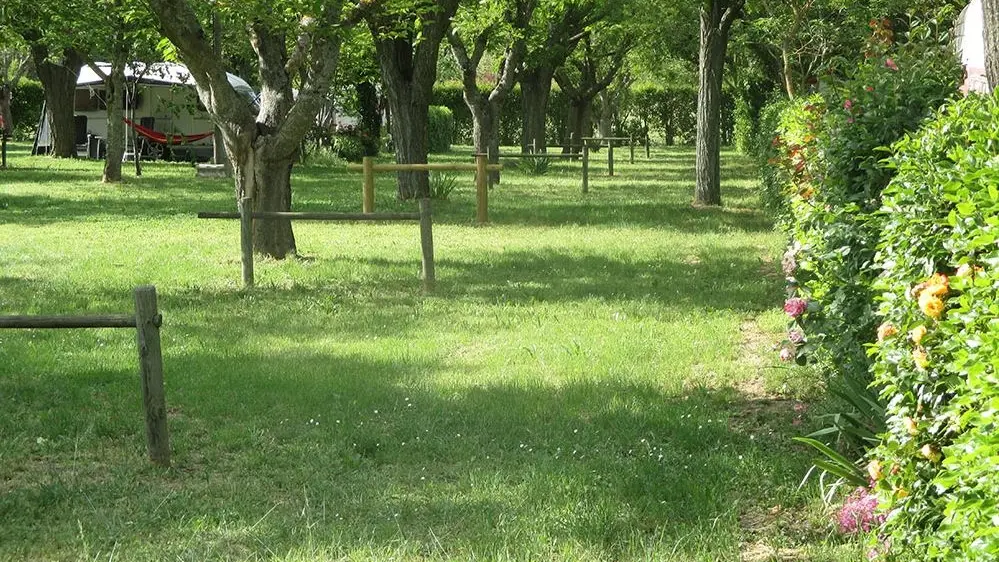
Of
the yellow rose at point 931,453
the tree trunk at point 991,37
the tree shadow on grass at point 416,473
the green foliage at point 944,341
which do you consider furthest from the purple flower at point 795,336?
the yellow rose at point 931,453

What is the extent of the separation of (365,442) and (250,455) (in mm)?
578

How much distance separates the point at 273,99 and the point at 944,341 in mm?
10493

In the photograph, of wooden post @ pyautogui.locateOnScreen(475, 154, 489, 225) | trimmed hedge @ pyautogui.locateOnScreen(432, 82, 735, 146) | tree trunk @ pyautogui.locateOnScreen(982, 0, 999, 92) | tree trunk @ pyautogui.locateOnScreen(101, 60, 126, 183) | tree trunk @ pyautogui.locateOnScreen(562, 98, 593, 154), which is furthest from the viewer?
trimmed hedge @ pyautogui.locateOnScreen(432, 82, 735, 146)

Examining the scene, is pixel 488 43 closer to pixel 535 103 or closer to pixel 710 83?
pixel 710 83

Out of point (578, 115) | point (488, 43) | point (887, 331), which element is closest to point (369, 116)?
point (578, 115)

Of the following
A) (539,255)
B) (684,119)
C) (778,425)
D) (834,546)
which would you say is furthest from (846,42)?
(684,119)

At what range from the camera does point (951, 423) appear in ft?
12.1

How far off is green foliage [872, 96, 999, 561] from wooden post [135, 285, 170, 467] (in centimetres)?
333

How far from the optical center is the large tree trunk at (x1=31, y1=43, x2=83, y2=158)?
31719 mm

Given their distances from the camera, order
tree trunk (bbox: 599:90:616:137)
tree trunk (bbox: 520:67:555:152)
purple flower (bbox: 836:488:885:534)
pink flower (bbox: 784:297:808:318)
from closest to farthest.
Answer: purple flower (bbox: 836:488:885:534), pink flower (bbox: 784:297:808:318), tree trunk (bbox: 520:67:555:152), tree trunk (bbox: 599:90:616:137)

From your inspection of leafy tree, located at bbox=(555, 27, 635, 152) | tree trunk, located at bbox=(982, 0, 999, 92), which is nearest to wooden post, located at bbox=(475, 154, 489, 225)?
tree trunk, located at bbox=(982, 0, 999, 92)

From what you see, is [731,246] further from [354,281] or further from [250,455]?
[250,455]

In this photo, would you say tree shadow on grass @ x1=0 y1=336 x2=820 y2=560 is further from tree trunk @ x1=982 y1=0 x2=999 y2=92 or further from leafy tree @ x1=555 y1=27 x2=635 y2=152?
leafy tree @ x1=555 y1=27 x2=635 y2=152

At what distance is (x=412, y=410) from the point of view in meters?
6.99
